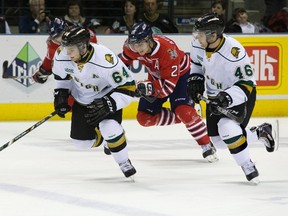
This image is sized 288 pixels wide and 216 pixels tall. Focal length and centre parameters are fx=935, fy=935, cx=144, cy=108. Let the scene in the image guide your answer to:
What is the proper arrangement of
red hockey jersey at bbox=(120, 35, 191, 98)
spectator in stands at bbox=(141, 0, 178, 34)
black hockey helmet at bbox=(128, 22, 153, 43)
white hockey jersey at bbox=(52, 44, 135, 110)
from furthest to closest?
spectator in stands at bbox=(141, 0, 178, 34)
red hockey jersey at bbox=(120, 35, 191, 98)
black hockey helmet at bbox=(128, 22, 153, 43)
white hockey jersey at bbox=(52, 44, 135, 110)

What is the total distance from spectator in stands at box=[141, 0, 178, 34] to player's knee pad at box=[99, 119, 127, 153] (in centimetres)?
338

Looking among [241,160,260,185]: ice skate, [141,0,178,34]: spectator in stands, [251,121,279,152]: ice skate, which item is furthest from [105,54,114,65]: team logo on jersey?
[141,0,178,34]: spectator in stands

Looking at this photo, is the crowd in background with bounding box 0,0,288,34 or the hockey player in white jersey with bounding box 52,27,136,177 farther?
the crowd in background with bounding box 0,0,288,34

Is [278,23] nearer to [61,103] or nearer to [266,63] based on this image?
[266,63]

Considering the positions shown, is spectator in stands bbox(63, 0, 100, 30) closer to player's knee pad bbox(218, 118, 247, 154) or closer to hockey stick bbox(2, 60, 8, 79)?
hockey stick bbox(2, 60, 8, 79)

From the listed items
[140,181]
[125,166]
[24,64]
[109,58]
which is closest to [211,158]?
[140,181]

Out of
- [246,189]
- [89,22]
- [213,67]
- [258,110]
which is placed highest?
[213,67]

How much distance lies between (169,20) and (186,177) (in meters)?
3.29

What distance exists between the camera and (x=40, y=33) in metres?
8.00

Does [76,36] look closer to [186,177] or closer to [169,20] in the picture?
[186,177]

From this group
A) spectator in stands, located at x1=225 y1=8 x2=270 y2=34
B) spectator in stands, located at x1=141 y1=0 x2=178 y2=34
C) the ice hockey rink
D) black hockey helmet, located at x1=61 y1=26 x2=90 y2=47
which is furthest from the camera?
spectator in stands, located at x1=225 y1=8 x2=270 y2=34

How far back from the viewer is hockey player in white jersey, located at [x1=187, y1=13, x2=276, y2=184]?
5.02m

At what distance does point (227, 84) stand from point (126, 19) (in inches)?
137

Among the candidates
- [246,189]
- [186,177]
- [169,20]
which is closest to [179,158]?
[186,177]
